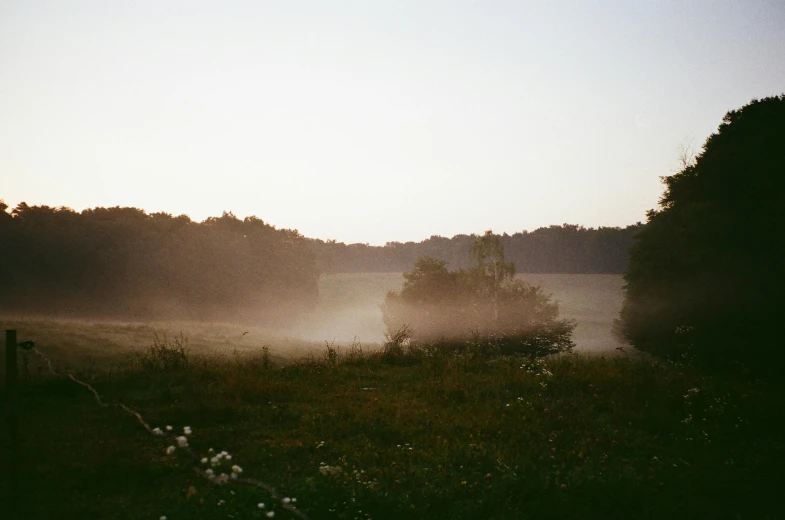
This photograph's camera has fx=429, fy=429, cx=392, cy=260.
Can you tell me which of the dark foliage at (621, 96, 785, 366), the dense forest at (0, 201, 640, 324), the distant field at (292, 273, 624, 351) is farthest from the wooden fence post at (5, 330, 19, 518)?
the distant field at (292, 273, 624, 351)

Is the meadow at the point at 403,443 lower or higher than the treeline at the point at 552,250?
lower

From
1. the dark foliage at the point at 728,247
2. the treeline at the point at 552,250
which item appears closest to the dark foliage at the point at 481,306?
the dark foliage at the point at 728,247

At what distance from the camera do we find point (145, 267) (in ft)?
166

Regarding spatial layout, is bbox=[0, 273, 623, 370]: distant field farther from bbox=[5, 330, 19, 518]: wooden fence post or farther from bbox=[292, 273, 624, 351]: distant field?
bbox=[5, 330, 19, 518]: wooden fence post

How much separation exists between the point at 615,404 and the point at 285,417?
7.48 metres

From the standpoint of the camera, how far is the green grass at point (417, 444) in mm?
5555

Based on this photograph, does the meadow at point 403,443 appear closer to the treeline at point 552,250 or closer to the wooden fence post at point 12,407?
the wooden fence post at point 12,407

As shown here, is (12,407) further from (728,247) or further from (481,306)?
(481,306)

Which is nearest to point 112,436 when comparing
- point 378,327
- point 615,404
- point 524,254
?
point 615,404

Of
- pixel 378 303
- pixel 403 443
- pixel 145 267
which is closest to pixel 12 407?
pixel 403 443

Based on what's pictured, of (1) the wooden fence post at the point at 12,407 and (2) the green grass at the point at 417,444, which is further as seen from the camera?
(2) the green grass at the point at 417,444

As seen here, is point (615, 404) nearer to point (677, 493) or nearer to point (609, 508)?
point (677, 493)

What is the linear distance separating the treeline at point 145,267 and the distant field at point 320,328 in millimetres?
7488

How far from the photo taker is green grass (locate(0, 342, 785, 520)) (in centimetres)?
555
